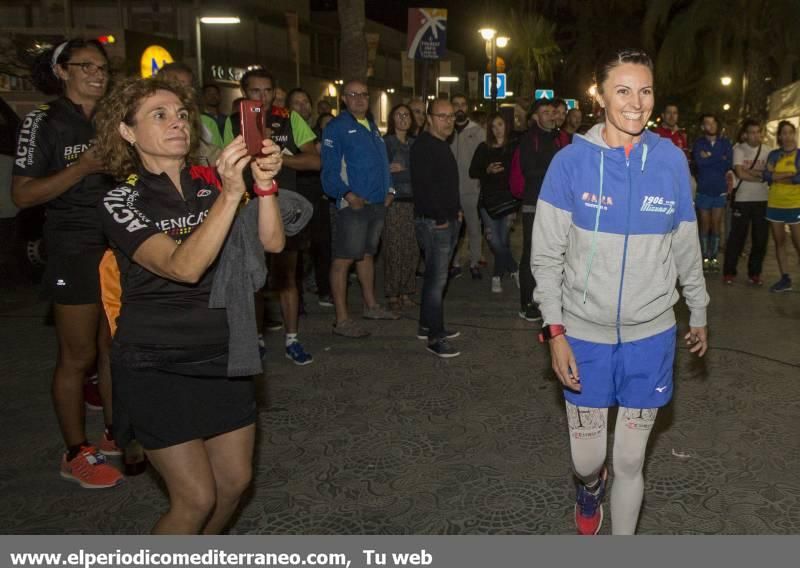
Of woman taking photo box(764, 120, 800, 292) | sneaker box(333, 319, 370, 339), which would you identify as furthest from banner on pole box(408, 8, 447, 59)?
sneaker box(333, 319, 370, 339)

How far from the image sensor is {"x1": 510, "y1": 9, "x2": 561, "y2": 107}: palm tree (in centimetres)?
5044

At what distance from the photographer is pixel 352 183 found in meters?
7.23

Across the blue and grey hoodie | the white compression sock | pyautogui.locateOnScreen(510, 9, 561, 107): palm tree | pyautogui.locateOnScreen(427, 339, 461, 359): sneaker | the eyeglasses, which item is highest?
pyautogui.locateOnScreen(510, 9, 561, 107): palm tree

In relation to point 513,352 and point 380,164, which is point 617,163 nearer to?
point 513,352

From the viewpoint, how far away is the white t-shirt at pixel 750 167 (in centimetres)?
985

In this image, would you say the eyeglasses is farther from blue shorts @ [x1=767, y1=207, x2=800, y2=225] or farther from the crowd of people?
blue shorts @ [x1=767, y1=207, x2=800, y2=225]

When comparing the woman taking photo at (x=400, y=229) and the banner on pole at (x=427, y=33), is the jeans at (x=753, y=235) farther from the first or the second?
the banner on pole at (x=427, y=33)

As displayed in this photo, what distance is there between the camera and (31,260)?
31.6 ft

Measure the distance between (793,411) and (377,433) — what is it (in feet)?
9.44

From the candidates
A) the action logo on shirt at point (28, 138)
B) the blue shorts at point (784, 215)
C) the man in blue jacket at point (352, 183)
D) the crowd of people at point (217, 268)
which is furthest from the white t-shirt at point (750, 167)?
the action logo on shirt at point (28, 138)

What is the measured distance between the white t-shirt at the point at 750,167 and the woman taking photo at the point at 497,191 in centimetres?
312

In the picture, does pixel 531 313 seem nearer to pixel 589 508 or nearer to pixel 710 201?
pixel 710 201

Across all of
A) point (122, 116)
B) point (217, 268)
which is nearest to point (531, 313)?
point (217, 268)

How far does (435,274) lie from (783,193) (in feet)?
16.4
